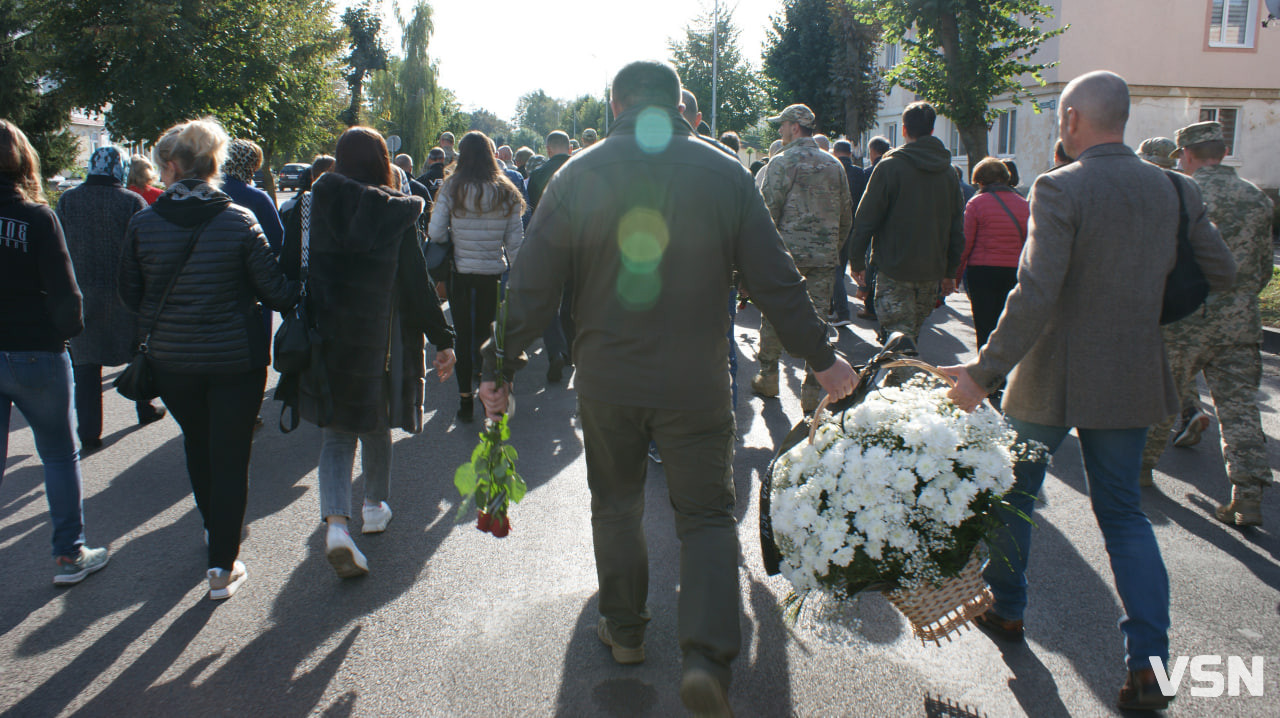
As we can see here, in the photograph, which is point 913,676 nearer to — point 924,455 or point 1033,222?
point 924,455

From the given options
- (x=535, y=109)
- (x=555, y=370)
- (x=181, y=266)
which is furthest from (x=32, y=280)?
(x=535, y=109)

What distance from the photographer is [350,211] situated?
3652 millimetres

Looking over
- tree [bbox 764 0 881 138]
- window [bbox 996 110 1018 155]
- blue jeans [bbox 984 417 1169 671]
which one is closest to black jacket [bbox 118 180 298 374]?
blue jeans [bbox 984 417 1169 671]

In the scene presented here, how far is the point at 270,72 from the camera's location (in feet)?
71.9

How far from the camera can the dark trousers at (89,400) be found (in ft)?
19.0

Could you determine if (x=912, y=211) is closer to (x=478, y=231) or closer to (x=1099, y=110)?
(x=1099, y=110)

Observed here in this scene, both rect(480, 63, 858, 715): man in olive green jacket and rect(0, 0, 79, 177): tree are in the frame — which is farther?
rect(0, 0, 79, 177): tree

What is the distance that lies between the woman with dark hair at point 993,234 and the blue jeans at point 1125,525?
11.1 ft

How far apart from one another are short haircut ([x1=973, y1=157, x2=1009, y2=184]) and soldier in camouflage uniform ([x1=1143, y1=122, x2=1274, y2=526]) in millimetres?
1544

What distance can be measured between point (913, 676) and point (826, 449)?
1.04 metres

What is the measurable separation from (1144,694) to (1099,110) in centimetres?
199

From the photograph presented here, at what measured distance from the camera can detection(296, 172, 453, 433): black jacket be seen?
12.0ft

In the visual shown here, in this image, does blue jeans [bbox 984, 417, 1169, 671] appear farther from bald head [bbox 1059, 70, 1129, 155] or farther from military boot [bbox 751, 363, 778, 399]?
military boot [bbox 751, 363, 778, 399]

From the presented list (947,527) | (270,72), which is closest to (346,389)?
(947,527)
